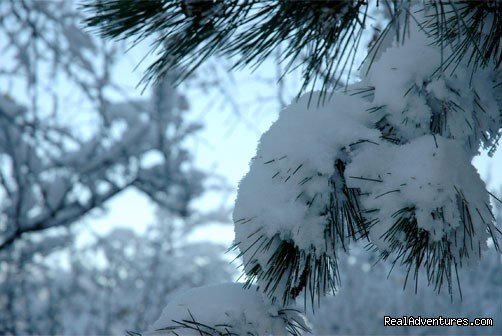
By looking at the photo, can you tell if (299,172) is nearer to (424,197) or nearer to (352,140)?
(352,140)

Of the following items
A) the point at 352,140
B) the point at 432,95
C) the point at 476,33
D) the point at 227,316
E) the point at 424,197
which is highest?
the point at 476,33

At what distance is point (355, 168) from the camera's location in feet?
3.43

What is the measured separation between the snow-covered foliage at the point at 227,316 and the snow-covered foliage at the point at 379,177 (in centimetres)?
12

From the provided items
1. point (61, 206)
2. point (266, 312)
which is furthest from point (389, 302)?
point (266, 312)

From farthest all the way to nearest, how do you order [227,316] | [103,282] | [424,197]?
1. [103,282]
2. [227,316]
3. [424,197]

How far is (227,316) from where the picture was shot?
1239mm

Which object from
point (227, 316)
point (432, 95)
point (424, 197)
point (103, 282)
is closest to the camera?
point (424, 197)

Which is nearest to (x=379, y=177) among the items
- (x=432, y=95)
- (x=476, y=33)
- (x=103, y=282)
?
(x=432, y=95)

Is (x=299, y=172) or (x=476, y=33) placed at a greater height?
(x=476, y=33)

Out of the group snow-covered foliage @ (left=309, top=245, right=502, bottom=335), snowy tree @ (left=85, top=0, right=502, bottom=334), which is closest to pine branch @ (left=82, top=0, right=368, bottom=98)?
snowy tree @ (left=85, top=0, right=502, bottom=334)

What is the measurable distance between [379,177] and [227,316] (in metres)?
0.57

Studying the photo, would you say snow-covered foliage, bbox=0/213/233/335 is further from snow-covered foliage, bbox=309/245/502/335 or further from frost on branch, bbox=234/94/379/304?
snow-covered foliage, bbox=309/245/502/335

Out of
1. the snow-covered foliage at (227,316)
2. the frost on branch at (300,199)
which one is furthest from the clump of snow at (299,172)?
the snow-covered foliage at (227,316)

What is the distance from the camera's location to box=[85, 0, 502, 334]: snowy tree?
0.99 meters
